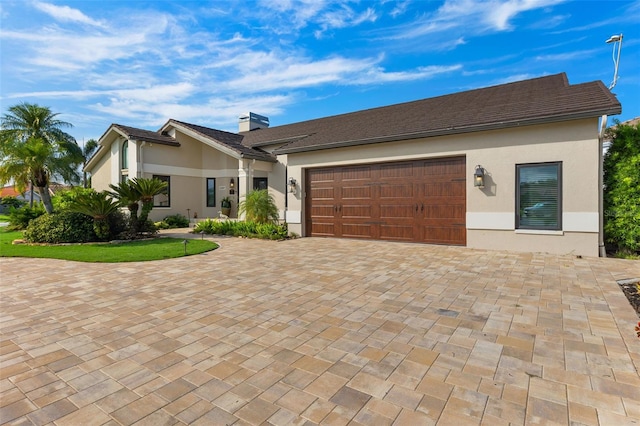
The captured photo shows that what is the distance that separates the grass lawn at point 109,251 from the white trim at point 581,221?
371 inches

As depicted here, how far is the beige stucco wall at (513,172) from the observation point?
7543 mm

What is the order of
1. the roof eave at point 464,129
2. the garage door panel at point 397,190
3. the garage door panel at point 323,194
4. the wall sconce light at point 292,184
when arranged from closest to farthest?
the roof eave at point 464,129 < the garage door panel at point 397,190 < the garage door panel at point 323,194 < the wall sconce light at point 292,184

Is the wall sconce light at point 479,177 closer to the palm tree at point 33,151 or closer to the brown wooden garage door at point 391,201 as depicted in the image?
the brown wooden garage door at point 391,201

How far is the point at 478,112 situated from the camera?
9617mm

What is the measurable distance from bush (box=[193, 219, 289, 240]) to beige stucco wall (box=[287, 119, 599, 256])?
4.61 meters

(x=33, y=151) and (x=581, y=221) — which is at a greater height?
(x=33, y=151)

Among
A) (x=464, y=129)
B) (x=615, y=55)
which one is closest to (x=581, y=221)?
(x=464, y=129)

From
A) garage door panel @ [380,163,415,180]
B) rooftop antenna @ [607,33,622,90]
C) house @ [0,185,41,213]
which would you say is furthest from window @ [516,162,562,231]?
house @ [0,185,41,213]

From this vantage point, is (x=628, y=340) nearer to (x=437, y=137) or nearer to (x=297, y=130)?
(x=437, y=137)

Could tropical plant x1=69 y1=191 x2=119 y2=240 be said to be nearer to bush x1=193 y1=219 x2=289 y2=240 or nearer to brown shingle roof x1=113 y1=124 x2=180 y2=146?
bush x1=193 y1=219 x2=289 y2=240

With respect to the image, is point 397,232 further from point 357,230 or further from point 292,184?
point 292,184

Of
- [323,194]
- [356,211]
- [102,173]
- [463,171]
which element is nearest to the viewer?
[463,171]

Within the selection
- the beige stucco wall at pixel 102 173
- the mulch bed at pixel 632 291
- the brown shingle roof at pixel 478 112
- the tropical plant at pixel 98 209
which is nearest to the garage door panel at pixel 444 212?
the brown shingle roof at pixel 478 112

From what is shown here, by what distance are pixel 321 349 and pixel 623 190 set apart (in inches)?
350
